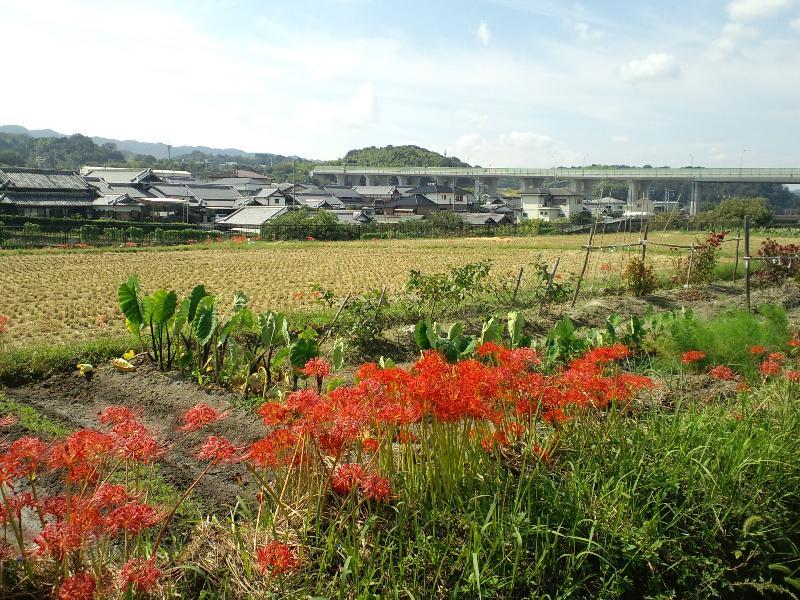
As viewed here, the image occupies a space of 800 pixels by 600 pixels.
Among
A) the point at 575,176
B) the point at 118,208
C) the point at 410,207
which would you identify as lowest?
the point at 118,208

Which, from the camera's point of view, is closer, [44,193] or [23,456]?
[23,456]

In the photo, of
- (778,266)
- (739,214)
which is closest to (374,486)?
(778,266)

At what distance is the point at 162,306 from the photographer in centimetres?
809

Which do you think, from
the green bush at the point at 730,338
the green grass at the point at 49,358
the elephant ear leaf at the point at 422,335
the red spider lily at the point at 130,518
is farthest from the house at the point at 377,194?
the red spider lily at the point at 130,518

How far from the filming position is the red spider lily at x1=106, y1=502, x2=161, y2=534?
2598 millimetres

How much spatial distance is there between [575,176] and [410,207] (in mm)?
23951

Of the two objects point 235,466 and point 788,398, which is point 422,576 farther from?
point 788,398

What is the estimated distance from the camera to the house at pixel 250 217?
4862 centimetres

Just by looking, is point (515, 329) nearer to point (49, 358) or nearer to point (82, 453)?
point (49, 358)

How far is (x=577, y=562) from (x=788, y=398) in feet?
8.85

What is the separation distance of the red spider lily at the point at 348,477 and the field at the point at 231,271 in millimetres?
9403

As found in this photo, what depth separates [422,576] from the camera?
3.36 meters

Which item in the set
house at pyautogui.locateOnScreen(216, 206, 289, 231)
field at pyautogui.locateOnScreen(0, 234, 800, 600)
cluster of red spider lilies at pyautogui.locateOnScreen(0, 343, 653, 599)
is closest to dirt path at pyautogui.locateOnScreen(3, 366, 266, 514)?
field at pyautogui.locateOnScreen(0, 234, 800, 600)

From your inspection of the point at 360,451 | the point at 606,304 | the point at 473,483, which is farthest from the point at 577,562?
the point at 606,304
